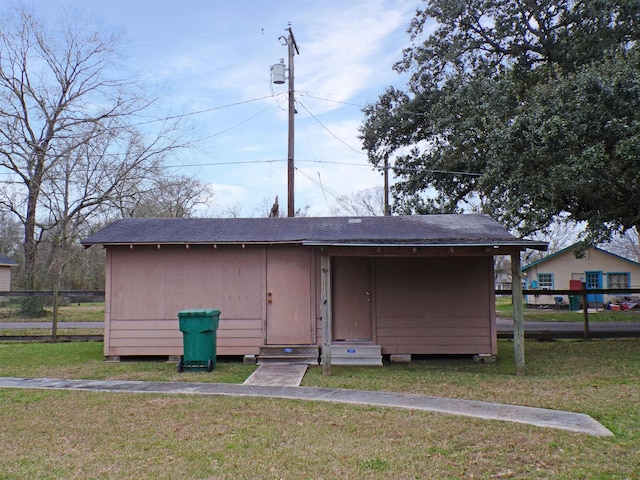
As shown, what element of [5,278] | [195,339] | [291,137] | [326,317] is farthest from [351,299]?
[5,278]

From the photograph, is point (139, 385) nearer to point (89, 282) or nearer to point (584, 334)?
point (584, 334)

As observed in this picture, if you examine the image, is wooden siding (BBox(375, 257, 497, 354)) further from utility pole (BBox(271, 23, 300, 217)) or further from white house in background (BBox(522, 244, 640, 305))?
white house in background (BBox(522, 244, 640, 305))

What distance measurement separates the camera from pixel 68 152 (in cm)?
2200

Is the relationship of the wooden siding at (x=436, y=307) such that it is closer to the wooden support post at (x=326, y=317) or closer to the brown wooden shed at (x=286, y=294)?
the brown wooden shed at (x=286, y=294)

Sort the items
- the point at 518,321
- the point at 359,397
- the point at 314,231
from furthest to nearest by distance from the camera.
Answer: the point at 314,231 → the point at 518,321 → the point at 359,397

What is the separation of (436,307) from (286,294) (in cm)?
281

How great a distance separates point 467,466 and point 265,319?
594 centimetres

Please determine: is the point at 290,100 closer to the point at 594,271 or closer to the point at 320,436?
the point at 320,436

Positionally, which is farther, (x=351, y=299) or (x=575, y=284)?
(x=575, y=284)

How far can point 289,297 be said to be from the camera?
31.4ft

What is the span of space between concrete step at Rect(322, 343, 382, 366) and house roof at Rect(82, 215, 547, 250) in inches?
80.1

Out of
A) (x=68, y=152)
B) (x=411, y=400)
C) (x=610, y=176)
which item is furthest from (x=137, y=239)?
(x=68, y=152)

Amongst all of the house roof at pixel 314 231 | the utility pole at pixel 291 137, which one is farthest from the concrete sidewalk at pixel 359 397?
the utility pole at pixel 291 137

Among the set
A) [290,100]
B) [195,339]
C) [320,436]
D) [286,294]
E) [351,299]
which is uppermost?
[290,100]
